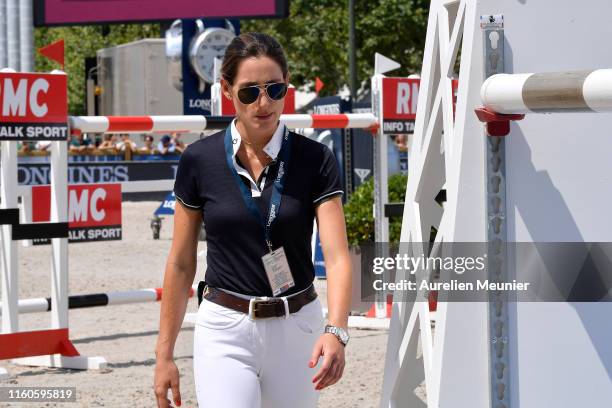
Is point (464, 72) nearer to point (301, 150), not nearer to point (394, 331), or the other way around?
point (301, 150)

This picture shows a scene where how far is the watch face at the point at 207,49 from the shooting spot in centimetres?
1634

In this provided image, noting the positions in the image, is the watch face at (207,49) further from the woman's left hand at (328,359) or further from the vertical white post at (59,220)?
the woman's left hand at (328,359)

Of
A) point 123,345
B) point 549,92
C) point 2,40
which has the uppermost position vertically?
point 2,40

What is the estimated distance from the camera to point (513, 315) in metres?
3.63

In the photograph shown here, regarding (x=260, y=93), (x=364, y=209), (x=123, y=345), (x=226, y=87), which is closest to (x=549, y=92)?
(x=260, y=93)

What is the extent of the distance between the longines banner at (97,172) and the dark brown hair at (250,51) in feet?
34.7

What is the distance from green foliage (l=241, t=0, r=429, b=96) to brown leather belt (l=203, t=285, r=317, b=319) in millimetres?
32041

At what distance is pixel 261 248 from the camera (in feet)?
11.8

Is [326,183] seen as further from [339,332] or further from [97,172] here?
[97,172]

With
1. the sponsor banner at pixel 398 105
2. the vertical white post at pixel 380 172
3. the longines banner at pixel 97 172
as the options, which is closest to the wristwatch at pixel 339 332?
the vertical white post at pixel 380 172

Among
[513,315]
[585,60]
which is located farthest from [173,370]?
[585,60]

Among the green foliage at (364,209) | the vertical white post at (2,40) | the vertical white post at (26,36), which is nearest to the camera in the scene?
the green foliage at (364,209)

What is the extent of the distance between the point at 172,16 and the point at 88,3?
1.56m

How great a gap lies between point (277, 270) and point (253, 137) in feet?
1.34
